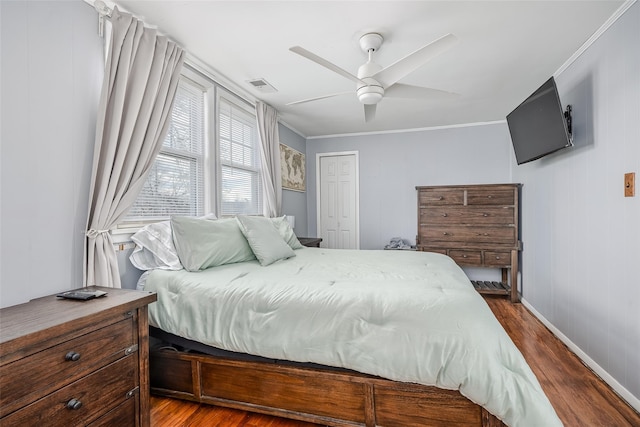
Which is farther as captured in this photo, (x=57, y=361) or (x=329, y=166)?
(x=329, y=166)

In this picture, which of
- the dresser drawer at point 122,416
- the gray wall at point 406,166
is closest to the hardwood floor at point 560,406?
the dresser drawer at point 122,416

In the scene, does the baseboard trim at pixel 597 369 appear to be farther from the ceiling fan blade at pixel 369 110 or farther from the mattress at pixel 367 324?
the ceiling fan blade at pixel 369 110

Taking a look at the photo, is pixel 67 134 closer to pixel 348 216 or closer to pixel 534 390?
pixel 534 390

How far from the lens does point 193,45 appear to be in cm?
235

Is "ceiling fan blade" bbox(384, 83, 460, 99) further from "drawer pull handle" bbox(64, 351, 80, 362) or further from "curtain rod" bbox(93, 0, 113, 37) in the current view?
"drawer pull handle" bbox(64, 351, 80, 362)

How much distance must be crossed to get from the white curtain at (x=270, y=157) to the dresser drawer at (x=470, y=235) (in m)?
2.08

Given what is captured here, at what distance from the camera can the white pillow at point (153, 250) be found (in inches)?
77.8

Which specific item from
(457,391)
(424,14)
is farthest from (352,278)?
(424,14)

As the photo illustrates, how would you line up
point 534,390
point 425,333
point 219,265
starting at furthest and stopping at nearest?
point 219,265
point 425,333
point 534,390

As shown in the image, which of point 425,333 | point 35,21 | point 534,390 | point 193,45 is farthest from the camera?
point 193,45

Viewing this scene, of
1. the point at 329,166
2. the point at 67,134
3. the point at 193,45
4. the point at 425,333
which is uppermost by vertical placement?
the point at 193,45

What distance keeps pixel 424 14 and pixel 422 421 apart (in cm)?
238

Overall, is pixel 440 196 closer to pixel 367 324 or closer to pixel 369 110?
pixel 369 110

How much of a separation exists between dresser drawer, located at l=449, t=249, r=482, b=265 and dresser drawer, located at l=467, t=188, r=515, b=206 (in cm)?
66
